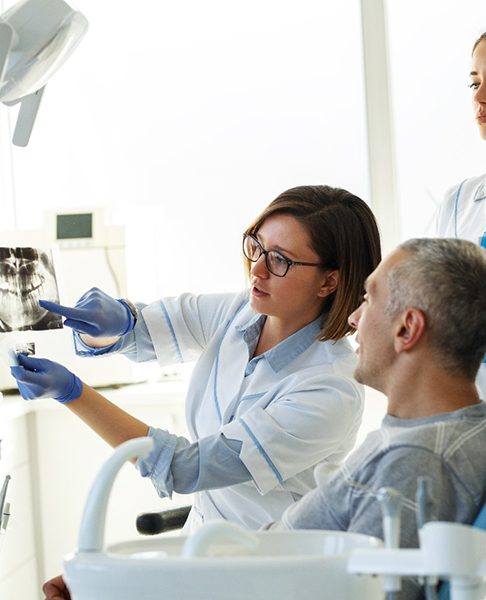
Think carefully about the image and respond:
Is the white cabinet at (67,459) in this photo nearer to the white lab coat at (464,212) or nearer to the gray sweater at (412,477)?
the white lab coat at (464,212)

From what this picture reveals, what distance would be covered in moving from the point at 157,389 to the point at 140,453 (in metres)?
2.15

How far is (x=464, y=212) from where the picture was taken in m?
2.12

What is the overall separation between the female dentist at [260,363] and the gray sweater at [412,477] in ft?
1.40

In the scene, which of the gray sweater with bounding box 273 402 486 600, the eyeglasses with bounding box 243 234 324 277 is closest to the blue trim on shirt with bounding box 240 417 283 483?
the eyeglasses with bounding box 243 234 324 277

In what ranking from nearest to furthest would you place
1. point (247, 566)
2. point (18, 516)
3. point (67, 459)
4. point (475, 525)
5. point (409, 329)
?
1. point (247, 566)
2. point (475, 525)
3. point (409, 329)
4. point (18, 516)
5. point (67, 459)

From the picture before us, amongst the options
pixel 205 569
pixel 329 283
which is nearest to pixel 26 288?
pixel 329 283

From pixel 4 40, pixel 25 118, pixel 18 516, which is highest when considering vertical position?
pixel 4 40

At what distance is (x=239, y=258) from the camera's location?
3.41 meters

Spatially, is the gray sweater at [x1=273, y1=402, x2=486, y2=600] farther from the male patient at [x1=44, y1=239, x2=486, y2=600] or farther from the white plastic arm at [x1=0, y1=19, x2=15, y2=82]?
the white plastic arm at [x1=0, y1=19, x2=15, y2=82]

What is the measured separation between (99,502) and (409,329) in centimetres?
52

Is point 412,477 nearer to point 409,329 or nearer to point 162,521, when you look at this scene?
point 409,329

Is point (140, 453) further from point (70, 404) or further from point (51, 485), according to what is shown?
point (51, 485)

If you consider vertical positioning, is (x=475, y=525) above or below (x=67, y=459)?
above

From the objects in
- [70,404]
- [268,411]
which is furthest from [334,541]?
[70,404]
